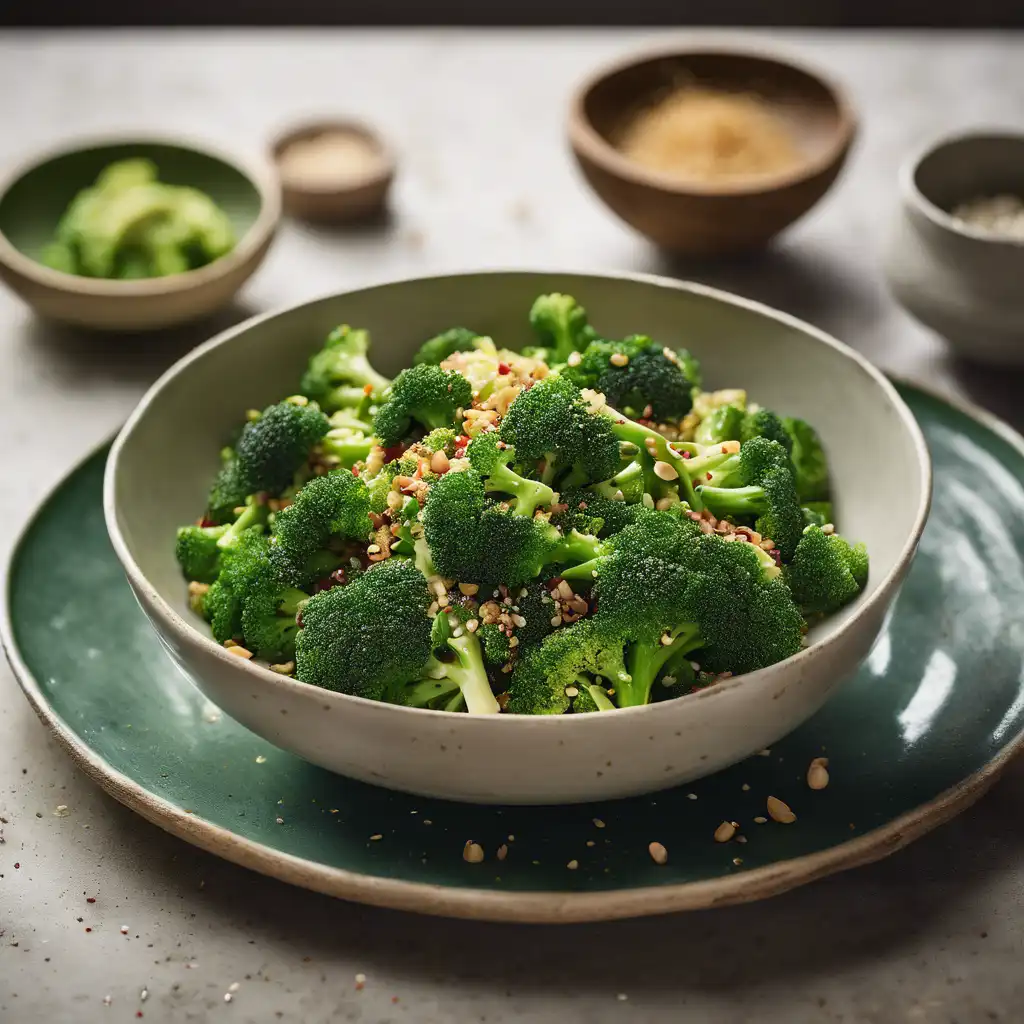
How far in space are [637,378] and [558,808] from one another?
0.78 meters

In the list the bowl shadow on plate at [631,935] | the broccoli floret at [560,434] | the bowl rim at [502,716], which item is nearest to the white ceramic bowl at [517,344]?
the bowl rim at [502,716]

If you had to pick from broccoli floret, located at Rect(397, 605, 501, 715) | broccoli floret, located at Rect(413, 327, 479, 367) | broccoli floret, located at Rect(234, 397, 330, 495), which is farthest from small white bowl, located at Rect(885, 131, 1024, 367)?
broccoli floret, located at Rect(397, 605, 501, 715)

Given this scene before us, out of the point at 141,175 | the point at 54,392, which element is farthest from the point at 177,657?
the point at 141,175

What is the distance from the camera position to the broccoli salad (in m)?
1.92

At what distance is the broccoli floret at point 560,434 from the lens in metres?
2.03

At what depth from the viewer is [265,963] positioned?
73.5 inches

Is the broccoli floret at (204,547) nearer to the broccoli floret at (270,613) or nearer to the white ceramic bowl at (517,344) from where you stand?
the white ceramic bowl at (517,344)

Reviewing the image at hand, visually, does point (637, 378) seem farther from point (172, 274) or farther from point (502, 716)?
point (172, 274)

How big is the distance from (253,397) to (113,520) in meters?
0.57

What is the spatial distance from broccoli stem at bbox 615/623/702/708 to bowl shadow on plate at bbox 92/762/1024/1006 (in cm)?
34

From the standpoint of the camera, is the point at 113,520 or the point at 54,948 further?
the point at 113,520

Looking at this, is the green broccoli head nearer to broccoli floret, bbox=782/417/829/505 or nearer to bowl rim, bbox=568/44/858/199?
broccoli floret, bbox=782/417/829/505

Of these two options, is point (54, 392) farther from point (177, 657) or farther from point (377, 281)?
point (177, 657)

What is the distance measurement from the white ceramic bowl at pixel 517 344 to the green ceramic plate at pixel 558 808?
0.35 feet
